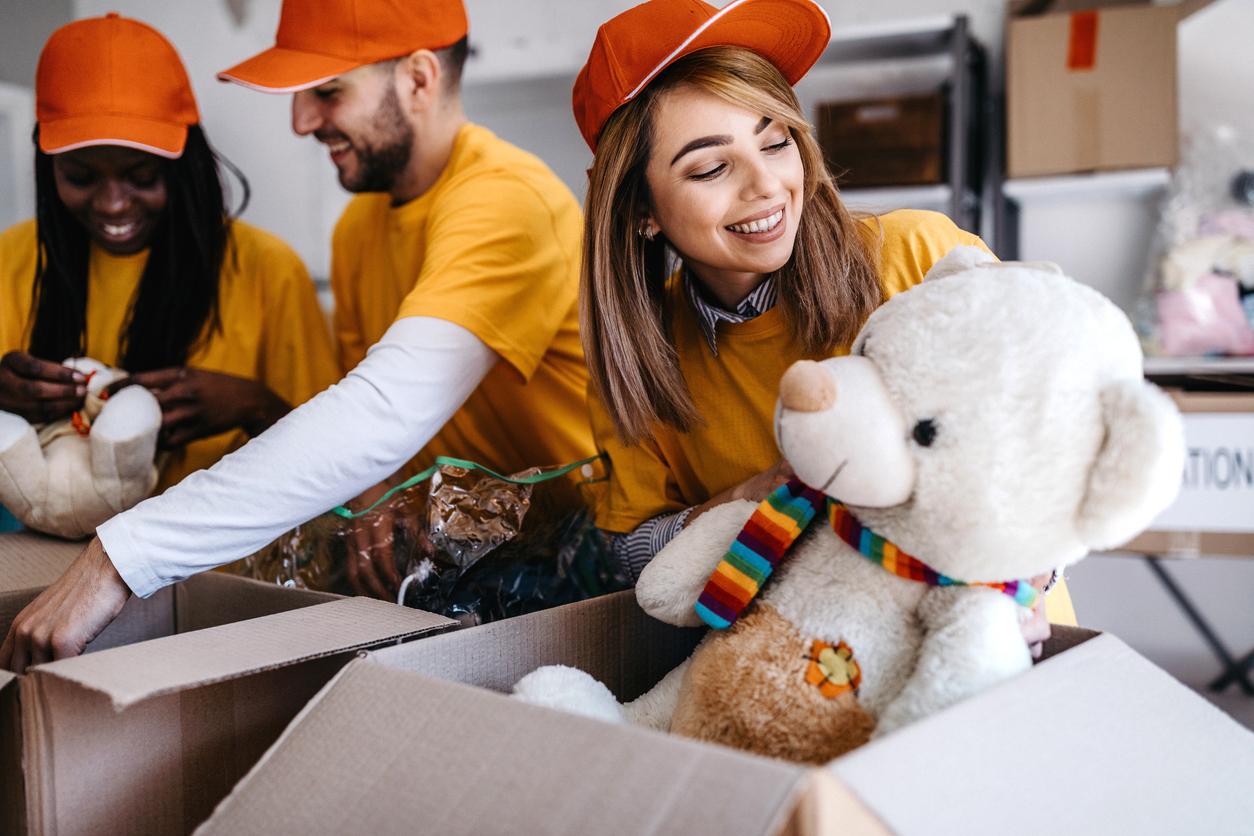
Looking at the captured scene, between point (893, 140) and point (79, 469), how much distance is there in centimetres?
205

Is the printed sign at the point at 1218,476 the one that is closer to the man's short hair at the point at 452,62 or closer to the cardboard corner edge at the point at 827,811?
the man's short hair at the point at 452,62

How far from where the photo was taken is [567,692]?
0.76m

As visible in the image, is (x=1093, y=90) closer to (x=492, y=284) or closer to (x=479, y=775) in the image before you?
(x=492, y=284)

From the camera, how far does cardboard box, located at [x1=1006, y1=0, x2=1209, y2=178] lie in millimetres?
2471

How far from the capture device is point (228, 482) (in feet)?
3.38

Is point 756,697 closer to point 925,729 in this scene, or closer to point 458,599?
point 925,729

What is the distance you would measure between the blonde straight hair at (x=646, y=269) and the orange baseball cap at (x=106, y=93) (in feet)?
2.62

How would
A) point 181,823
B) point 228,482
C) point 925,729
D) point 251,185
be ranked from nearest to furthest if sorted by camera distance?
point 925,729 < point 181,823 < point 228,482 < point 251,185

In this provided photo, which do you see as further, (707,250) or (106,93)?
(106,93)

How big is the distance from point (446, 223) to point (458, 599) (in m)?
0.52

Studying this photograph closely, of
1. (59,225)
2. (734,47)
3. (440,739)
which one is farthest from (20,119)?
(440,739)

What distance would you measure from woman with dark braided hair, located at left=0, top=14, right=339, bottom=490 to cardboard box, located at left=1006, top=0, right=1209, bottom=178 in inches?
71.6

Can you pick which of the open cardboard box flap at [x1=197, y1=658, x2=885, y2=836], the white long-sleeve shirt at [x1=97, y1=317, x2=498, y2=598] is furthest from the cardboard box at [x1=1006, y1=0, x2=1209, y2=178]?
the open cardboard box flap at [x1=197, y1=658, x2=885, y2=836]

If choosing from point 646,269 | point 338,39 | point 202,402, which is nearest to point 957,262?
point 646,269
